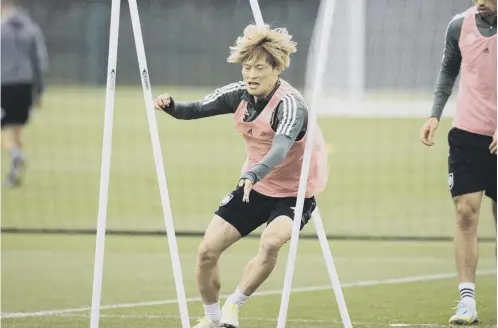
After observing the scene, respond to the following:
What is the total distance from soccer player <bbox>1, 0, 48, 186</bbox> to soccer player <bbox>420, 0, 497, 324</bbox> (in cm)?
1133

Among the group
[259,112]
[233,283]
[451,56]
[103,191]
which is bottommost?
[233,283]

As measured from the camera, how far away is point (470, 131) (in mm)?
8867

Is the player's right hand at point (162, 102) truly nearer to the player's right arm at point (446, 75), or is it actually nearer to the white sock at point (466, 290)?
the player's right arm at point (446, 75)

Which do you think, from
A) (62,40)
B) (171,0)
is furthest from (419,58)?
(62,40)

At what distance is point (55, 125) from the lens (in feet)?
97.5

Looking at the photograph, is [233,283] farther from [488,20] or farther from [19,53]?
[19,53]

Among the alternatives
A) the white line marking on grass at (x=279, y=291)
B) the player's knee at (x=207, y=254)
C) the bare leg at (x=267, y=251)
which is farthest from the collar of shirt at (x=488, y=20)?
the white line marking on grass at (x=279, y=291)

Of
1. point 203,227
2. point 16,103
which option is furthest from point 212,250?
point 16,103

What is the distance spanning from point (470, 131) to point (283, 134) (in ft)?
5.87

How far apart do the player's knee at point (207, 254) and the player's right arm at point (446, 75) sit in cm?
178

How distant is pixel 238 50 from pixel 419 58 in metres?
17.7

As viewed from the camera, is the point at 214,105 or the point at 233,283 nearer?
the point at 214,105

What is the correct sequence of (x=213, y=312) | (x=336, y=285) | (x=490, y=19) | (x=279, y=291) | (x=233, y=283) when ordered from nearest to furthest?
(x=336, y=285) < (x=213, y=312) < (x=490, y=19) < (x=279, y=291) < (x=233, y=283)

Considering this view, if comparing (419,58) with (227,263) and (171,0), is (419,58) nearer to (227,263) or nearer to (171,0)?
(171,0)
